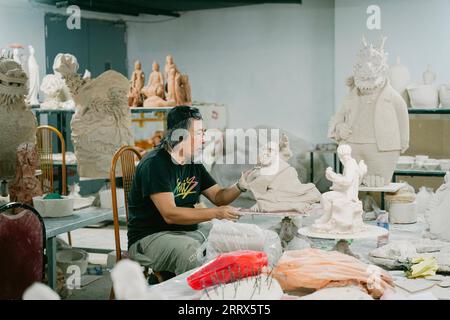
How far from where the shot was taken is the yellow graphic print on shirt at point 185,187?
2.75 metres

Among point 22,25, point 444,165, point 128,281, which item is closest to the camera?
point 128,281

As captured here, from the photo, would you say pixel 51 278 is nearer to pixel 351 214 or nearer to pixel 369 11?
pixel 351 214

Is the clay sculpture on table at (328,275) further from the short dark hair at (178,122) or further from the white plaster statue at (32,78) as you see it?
the white plaster statue at (32,78)

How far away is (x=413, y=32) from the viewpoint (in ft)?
18.9

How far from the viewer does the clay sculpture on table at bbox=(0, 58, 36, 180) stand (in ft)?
10.3

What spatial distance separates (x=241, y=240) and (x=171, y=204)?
60 cm

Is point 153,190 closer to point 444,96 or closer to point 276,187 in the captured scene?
point 276,187

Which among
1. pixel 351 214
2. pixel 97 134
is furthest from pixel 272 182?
pixel 97 134

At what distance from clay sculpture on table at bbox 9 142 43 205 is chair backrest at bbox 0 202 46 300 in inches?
39.5

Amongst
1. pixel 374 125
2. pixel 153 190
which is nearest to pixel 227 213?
pixel 153 190

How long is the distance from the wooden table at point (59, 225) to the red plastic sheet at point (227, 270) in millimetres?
1301

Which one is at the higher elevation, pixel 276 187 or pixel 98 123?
pixel 98 123

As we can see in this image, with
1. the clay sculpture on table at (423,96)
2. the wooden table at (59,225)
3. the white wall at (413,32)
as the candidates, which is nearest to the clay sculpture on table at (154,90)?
the white wall at (413,32)

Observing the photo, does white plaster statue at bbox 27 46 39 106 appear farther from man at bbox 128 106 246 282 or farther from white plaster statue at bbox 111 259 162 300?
white plaster statue at bbox 111 259 162 300
